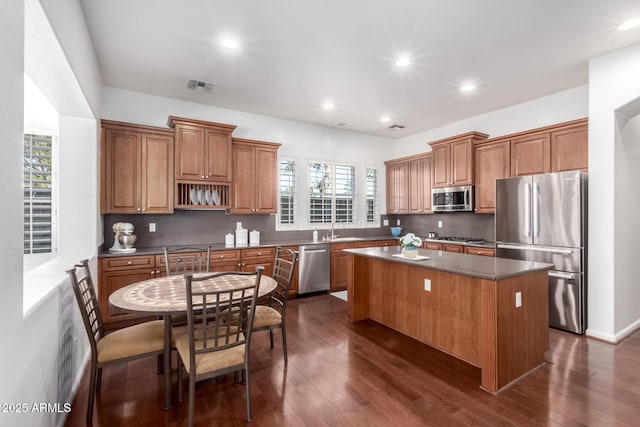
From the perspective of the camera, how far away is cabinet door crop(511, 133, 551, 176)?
13.6 ft

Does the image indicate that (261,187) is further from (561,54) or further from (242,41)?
(561,54)

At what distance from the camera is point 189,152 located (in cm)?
431

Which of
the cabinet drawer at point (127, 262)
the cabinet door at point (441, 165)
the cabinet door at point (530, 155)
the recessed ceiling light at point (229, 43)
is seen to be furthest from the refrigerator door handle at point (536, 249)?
the cabinet drawer at point (127, 262)

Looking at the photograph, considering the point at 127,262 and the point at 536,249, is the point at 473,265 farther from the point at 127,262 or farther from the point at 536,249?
the point at 127,262

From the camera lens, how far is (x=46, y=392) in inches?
68.1

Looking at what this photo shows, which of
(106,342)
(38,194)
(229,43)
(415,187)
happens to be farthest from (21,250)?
(415,187)

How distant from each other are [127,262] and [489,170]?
208 inches

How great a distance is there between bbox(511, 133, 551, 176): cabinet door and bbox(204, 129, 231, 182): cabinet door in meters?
4.22

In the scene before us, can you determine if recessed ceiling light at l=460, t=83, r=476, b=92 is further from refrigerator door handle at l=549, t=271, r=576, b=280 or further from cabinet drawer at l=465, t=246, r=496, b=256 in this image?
refrigerator door handle at l=549, t=271, r=576, b=280

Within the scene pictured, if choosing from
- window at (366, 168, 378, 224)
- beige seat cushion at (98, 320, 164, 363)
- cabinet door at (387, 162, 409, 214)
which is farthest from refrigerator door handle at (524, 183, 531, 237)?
beige seat cushion at (98, 320, 164, 363)

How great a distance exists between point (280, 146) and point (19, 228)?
434cm

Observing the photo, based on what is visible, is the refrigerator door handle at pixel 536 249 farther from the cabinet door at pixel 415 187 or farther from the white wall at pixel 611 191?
the cabinet door at pixel 415 187

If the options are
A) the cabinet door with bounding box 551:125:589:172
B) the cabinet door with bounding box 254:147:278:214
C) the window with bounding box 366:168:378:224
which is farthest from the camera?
the window with bounding box 366:168:378:224

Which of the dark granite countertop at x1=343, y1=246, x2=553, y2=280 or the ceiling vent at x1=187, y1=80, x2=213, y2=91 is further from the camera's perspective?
the ceiling vent at x1=187, y1=80, x2=213, y2=91
